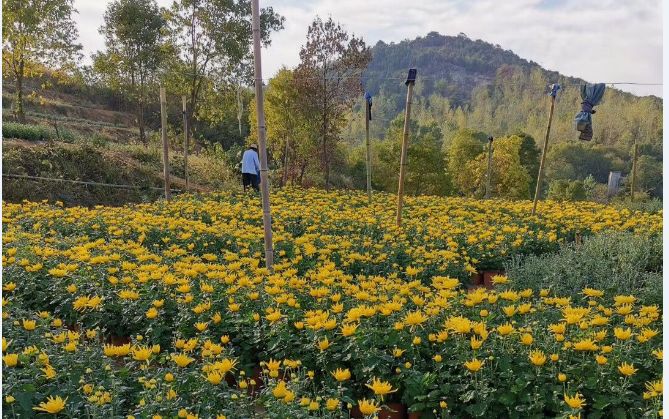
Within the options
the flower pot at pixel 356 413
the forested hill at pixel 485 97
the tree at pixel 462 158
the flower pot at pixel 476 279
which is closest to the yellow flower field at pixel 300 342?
the flower pot at pixel 356 413

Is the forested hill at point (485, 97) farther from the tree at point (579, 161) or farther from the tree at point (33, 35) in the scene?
the tree at point (33, 35)

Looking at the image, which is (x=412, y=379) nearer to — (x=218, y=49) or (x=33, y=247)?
(x=33, y=247)

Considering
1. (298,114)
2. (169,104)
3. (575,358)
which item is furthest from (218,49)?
(575,358)

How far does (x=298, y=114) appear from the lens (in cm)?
1488

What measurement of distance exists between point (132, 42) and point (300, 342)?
70.2 feet

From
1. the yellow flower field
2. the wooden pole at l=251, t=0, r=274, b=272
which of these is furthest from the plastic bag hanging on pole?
the wooden pole at l=251, t=0, r=274, b=272

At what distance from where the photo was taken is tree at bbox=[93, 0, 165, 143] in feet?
69.4

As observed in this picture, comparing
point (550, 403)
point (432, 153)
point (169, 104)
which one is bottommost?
point (550, 403)

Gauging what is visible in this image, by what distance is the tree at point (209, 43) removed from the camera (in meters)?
18.2

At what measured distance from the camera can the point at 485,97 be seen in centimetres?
7650

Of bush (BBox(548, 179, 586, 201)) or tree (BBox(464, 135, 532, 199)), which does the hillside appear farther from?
bush (BBox(548, 179, 586, 201))

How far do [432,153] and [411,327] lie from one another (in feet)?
62.6

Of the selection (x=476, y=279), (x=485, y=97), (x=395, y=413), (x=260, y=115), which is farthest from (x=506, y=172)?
(x=485, y=97)

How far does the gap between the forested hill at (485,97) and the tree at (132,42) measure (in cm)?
901
